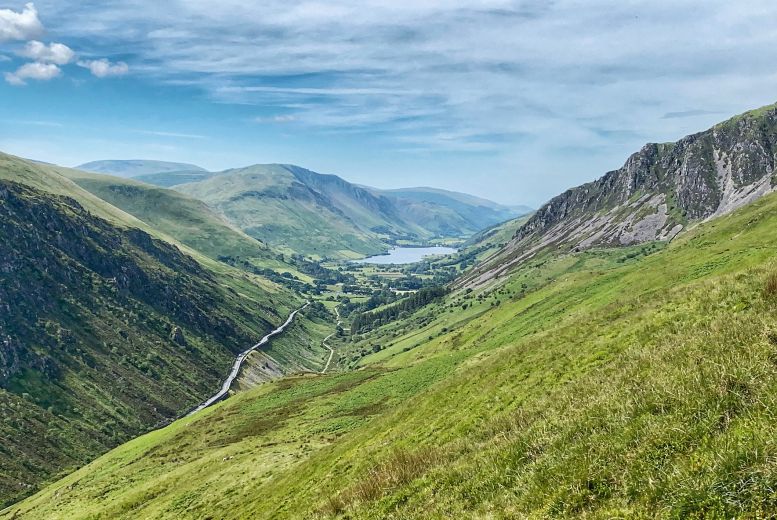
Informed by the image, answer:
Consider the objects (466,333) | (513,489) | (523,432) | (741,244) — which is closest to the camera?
(513,489)

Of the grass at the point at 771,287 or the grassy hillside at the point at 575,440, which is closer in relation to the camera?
the grassy hillside at the point at 575,440

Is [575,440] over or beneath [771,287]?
beneath

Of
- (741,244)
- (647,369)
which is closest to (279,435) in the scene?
(647,369)

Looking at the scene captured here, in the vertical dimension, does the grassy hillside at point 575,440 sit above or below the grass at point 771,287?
below

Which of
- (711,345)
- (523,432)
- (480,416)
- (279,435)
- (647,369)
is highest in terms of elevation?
(711,345)

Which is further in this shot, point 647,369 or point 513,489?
point 647,369

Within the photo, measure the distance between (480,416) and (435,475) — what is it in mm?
10317

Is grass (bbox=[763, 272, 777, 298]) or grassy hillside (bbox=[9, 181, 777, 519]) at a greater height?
grass (bbox=[763, 272, 777, 298])

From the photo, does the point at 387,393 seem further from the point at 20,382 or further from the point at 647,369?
the point at 20,382

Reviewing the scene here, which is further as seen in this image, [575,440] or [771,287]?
[771,287]

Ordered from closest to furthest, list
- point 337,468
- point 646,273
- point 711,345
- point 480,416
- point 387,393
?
point 711,345, point 480,416, point 337,468, point 387,393, point 646,273

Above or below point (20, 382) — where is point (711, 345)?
above

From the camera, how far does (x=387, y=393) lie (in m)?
73.2

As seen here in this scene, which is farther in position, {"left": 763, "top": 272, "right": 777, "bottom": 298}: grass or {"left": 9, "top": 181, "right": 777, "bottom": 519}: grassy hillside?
Answer: {"left": 763, "top": 272, "right": 777, "bottom": 298}: grass
